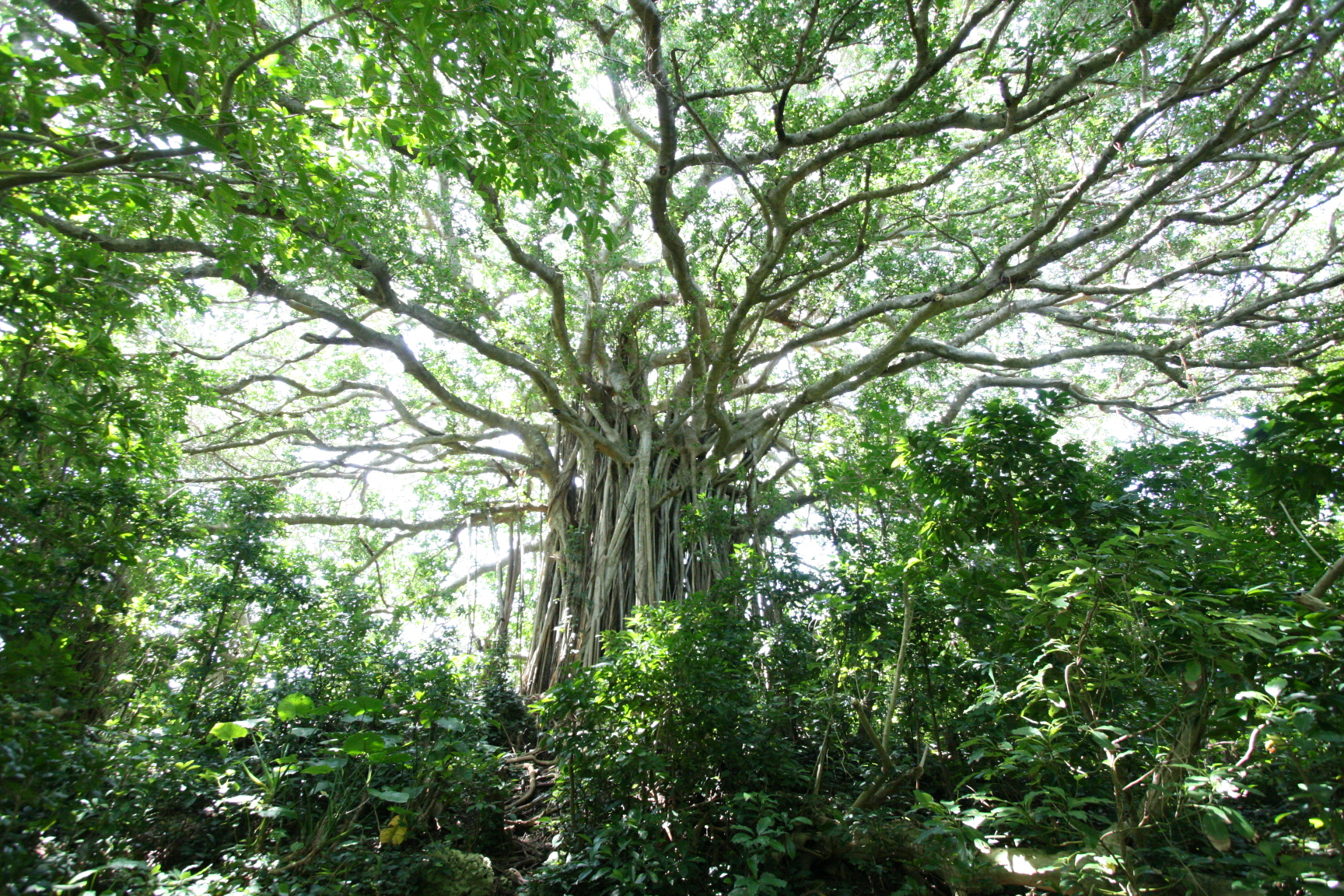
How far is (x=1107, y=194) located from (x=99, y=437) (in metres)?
6.64

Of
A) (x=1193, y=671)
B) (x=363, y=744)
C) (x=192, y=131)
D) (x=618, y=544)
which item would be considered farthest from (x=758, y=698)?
(x=192, y=131)

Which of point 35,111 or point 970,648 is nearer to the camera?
point 35,111

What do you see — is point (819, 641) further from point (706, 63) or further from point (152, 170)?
point (706, 63)

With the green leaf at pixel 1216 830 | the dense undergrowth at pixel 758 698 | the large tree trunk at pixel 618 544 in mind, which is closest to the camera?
the green leaf at pixel 1216 830

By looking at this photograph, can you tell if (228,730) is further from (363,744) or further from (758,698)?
(758,698)

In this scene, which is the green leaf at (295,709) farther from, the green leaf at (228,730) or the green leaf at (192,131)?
the green leaf at (192,131)

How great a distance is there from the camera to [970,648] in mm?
2990

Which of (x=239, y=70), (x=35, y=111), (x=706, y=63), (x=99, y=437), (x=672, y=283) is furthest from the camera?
(x=672, y=283)

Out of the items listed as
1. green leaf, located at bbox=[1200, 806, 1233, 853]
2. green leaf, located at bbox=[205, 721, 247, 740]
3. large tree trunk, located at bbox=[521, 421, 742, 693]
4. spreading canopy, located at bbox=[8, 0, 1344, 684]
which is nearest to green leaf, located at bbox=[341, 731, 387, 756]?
green leaf, located at bbox=[205, 721, 247, 740]

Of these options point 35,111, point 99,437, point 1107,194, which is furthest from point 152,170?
point 1107,194

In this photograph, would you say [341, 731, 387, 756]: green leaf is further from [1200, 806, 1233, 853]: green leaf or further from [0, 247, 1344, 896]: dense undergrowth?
[1200, 806, 1233, 853]: green leaf

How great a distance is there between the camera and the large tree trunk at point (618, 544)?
18.1ft

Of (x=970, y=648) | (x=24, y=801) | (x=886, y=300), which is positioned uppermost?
(x=886, y=300)

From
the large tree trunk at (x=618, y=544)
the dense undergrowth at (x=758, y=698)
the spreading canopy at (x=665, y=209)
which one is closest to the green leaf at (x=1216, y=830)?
the dense undergrowth at (x=758, y=698)
